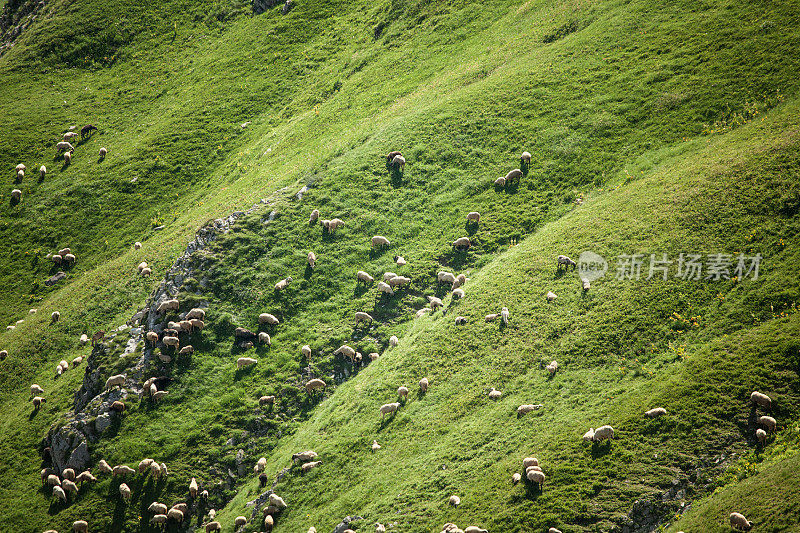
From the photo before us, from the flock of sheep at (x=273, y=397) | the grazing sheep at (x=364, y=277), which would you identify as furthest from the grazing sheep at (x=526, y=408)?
the grazing sheep at (x=364, y=277)

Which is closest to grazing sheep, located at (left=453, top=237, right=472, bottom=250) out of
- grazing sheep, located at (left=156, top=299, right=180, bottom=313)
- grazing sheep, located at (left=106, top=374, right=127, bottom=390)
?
grazing sheep, located at (left=156, top=299, right=180, bottom=313)

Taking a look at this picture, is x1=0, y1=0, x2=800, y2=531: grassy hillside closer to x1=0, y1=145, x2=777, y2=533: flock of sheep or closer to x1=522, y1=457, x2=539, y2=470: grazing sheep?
x1=0, y1=145, x2=777, y2=533: flock of sheep

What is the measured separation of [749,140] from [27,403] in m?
55.3

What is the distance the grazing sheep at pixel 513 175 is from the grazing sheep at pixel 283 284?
19.6m

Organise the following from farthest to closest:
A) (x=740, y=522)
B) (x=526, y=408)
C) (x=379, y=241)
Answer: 1. (x=379, y=241)
2. (x=526, y=408)
3. (x=740, y=522)

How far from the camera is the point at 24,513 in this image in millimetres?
28891

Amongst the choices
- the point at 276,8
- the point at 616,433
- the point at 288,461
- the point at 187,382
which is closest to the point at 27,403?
the point at 187,382

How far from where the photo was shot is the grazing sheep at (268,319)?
3509 cm

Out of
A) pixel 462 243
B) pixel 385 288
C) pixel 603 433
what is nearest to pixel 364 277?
pixel 385 288

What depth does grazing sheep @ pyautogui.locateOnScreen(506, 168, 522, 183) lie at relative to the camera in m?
40.3

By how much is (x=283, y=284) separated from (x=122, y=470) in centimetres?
1547

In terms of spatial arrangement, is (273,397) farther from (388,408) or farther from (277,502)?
(388,408)

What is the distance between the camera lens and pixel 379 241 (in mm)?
39406

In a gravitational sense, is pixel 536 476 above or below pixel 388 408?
below
